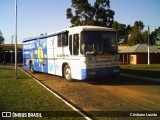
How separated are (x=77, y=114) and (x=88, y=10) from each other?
47269 mm

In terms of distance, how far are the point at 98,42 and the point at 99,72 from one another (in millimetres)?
1800

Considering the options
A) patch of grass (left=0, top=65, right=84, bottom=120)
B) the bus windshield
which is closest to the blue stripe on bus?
the bus windshield

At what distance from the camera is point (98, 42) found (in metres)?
14.7

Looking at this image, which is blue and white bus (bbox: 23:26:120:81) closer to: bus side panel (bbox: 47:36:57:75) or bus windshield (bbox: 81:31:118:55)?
bus windshield (bbox: 81:31:118:55)

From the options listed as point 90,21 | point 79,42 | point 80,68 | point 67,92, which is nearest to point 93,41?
point 79,42

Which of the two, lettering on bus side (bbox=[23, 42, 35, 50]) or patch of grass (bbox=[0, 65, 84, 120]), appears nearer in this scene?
patch of grass (bbox=[0, 65, 84, 120])

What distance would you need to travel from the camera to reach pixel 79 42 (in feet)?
47.3

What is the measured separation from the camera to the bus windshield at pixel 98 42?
14.4m

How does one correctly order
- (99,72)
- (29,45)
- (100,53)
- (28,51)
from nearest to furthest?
1. (100,53)
2. (99,72)
3. (29,45)
4. (28,51)

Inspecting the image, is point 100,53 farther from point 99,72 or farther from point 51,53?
point 51,53

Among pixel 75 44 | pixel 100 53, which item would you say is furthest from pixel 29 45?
pixel 100 53

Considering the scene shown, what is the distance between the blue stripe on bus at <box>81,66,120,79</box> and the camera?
14.3 metres

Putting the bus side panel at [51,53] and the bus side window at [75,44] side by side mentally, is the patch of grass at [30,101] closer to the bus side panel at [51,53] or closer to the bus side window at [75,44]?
the bus side window at [75,44]

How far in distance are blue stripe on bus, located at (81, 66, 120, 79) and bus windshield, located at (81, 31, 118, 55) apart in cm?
101
